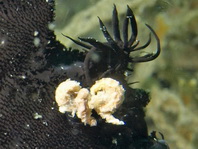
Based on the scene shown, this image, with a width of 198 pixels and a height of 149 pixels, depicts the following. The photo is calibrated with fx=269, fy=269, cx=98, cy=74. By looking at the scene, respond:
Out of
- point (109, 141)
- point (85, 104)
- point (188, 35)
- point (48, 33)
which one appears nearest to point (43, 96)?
point (85, 104)

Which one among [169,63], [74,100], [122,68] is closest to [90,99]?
[74,100]

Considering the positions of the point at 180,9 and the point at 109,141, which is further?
the point at 180,9

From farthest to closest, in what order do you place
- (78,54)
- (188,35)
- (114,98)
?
(188,35) → (78,54) → (114,98)

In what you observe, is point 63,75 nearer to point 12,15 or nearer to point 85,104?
point 85,104

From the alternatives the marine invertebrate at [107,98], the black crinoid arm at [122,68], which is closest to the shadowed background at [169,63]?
the black crinoid arm at [122,68]

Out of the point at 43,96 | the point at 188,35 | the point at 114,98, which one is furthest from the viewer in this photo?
the point at 188,35

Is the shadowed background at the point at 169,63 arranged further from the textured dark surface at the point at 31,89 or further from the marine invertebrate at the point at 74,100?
the marine invertebrate at the point at 74,100
